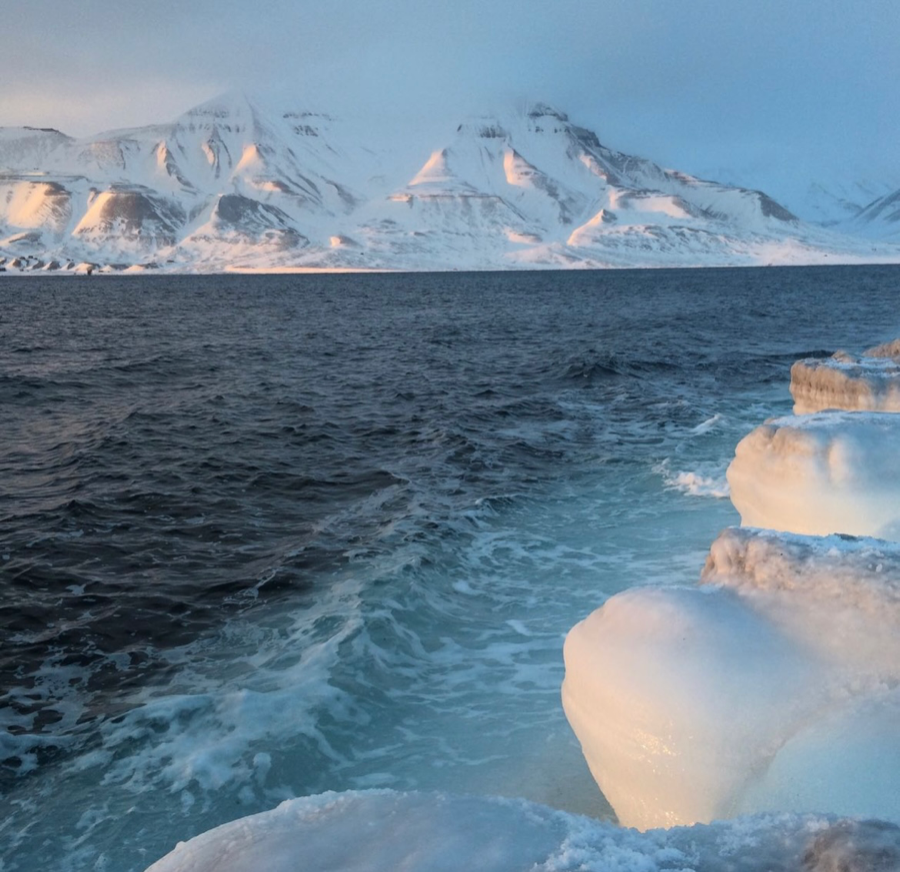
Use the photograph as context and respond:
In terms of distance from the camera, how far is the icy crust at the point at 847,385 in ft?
44.9

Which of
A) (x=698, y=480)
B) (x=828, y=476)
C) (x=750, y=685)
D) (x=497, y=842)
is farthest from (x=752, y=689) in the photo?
(x=698, y=480)

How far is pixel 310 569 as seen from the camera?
1231 centimetres

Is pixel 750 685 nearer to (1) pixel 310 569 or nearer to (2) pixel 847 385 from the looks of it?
(1) pixel 310 569

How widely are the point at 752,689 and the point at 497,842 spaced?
7.34ft

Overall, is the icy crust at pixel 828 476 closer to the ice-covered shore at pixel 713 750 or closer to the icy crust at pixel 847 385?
the ice-covered shore at pixel 713 750

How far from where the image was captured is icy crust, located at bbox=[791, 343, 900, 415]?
13672 mm

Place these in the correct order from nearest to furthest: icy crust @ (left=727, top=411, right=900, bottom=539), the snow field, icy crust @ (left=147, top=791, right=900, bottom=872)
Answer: icy crust @ (left=147, top=791, right=900, bottom=872) → the snow field → icy crust @ (left=727, top=411, right=900, bottom=539)

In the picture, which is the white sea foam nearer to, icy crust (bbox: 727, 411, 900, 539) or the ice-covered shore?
icy crust (bbox: 727, 411, 900, 539)

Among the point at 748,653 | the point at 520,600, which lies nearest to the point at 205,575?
the point at 520,600

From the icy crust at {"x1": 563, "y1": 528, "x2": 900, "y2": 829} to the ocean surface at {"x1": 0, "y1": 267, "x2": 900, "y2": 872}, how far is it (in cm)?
165

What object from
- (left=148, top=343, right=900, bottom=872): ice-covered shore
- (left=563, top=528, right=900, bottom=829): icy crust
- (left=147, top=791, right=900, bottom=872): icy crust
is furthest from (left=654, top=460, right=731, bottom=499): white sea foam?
(left=147, top=791, right=900, bottom=872): icy crust

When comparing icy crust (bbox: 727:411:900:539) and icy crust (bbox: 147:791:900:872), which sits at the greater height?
icy crust (bbox: 727:411:900:539)

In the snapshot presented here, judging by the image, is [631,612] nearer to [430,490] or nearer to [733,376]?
[430,490]

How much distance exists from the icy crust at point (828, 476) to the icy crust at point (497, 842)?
577 centimetres
